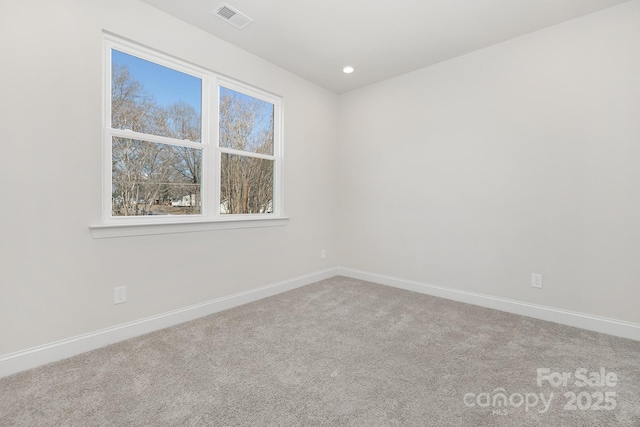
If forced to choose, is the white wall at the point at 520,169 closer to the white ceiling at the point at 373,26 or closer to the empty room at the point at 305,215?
the empty room at the point at 305,215

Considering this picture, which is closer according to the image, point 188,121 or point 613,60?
point 613,60

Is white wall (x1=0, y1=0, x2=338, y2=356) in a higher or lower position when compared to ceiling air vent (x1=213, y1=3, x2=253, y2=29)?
lower

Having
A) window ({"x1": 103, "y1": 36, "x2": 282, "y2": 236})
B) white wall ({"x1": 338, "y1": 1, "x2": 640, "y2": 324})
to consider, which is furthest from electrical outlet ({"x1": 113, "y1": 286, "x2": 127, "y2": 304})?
white wall ({"x1": 338, "y1": 1, "x2": 640, "y2": 324})

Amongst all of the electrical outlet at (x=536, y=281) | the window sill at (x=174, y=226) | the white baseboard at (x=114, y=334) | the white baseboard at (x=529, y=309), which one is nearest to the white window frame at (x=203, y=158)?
the window sill at (x=174, y=226)

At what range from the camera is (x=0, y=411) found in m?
1.46

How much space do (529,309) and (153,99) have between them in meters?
3.87

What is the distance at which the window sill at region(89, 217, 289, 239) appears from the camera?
7.01 feet

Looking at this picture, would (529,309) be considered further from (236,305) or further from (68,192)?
(68,192)

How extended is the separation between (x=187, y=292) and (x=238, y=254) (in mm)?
604

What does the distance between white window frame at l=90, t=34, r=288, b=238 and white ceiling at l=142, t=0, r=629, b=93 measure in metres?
0.40

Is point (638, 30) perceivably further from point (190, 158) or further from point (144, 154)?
point (144, 154)

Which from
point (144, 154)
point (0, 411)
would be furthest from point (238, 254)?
point (0, 411)

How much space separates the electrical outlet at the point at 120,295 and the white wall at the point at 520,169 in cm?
277

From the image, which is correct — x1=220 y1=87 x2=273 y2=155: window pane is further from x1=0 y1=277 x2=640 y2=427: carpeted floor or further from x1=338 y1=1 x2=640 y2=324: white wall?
x1=0 y1=277 x2=640 y2=427: carpeted floor
